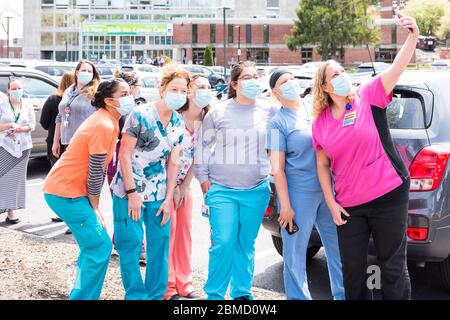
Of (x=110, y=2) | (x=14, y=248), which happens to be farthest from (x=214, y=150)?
(x=110, y=2)

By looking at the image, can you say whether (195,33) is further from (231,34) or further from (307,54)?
(307,54)

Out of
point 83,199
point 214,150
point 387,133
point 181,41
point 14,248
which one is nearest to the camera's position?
point 387,133

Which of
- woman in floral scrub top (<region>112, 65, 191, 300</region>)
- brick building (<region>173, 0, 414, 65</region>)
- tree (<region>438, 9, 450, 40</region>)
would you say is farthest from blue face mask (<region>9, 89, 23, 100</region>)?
tree (<region>438, 9, 450, 40</region>)

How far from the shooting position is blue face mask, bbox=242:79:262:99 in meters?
4.89

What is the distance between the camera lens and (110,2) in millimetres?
115000

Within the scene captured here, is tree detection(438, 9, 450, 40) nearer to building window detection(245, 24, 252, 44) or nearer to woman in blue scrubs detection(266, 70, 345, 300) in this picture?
building window detection(245, 24, 252, 44)

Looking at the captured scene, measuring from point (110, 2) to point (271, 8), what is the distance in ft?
96.6

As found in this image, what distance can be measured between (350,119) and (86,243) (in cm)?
204

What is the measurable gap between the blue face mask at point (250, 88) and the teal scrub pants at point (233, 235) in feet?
2.25

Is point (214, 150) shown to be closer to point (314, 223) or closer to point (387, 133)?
point (314, 223)

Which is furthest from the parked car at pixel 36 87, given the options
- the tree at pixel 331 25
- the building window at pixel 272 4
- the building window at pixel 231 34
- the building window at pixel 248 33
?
the building window at pixel 272 4

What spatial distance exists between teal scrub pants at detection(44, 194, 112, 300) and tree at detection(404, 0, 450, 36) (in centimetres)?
11692

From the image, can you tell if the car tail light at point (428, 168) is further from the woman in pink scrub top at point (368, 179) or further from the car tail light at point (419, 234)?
the woman in pink scrub top at point (368, 179)

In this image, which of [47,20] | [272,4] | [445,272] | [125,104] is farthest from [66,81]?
[272,4]
